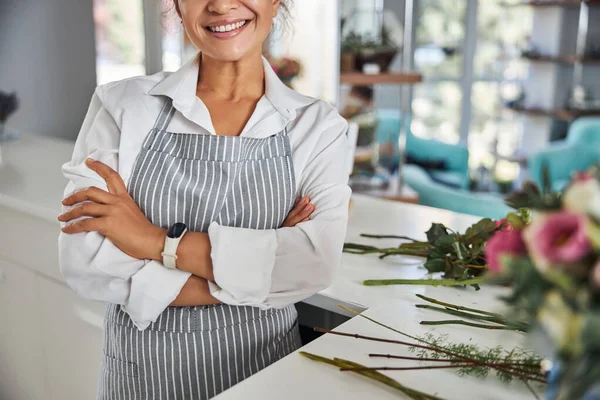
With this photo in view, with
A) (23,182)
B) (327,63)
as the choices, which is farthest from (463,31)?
(23,182)

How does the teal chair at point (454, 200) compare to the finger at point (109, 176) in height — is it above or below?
below

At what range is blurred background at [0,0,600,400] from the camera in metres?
2.00

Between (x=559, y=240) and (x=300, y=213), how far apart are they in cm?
74

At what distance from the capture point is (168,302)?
114 cm

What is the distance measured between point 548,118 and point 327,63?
2.14m

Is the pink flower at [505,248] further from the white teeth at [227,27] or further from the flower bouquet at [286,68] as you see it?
the flower bouquet at [286,68]

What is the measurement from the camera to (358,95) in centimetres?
281

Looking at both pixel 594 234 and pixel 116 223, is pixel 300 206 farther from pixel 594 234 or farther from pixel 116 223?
pixel 594 234

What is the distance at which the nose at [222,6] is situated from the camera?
1163mm

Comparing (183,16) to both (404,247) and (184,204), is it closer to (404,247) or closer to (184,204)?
(184,204)

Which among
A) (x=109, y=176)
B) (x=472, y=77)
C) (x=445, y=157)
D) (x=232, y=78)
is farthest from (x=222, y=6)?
(x=472, y=77)

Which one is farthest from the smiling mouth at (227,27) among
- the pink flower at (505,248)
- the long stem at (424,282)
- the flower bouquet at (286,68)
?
the flower bouquet at (286,68)

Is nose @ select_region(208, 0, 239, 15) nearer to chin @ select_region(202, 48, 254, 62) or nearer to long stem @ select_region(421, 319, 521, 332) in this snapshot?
chin @ select_region(202, 48, 254, 62)

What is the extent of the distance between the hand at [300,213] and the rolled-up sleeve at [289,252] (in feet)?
0.04
